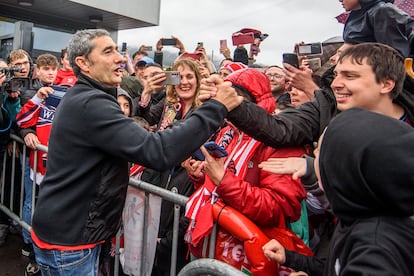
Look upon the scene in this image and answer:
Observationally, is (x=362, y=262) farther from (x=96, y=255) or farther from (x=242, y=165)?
(x=96, y=255)

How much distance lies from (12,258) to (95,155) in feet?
8.72

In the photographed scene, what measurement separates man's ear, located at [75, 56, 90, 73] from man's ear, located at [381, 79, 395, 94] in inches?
57.7

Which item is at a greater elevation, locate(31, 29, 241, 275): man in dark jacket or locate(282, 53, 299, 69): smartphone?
locate(282, 53, 299, 69): smartphone

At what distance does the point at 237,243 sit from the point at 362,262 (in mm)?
1005

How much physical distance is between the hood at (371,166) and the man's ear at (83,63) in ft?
4.61

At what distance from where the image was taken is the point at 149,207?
249 cm

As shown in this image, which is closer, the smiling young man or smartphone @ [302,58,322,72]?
the smiling young man

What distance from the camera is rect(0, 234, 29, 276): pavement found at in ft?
11.7

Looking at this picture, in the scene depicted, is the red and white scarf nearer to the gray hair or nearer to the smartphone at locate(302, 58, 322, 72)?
the smartphone at locate(302, 58, 322, 72)

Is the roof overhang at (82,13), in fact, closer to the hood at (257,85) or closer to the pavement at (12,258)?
the pavement at (12,258)

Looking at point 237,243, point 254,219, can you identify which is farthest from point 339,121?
point 237,243

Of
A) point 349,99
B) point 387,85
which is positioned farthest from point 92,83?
point 387,85

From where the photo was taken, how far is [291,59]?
2244mm

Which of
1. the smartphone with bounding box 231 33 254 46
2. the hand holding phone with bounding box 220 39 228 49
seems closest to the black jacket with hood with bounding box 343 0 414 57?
the smartphone with bounding box 231 33 254 46
